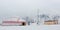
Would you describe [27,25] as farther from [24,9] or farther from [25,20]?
[24,9]

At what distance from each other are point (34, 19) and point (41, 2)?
0.31 meters

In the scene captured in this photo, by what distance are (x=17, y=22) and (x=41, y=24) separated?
1.35ft

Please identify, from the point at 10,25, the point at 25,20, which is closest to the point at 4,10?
the point at 10,25

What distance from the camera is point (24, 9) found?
60.0 inches

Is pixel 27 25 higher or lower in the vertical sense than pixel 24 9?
lower

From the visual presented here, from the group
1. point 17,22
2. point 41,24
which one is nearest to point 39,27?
point 41,24

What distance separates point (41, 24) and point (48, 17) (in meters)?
0.17

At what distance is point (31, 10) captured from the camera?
1544mm

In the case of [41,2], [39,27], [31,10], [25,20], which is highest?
[41,2]

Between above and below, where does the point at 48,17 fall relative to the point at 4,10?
below

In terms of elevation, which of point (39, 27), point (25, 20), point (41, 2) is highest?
point (41, 2)

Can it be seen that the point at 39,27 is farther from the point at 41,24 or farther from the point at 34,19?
the point at 34,19

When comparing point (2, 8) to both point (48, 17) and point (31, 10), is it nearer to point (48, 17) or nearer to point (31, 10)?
point (31, 10)

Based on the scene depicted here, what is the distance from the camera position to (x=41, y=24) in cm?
155
